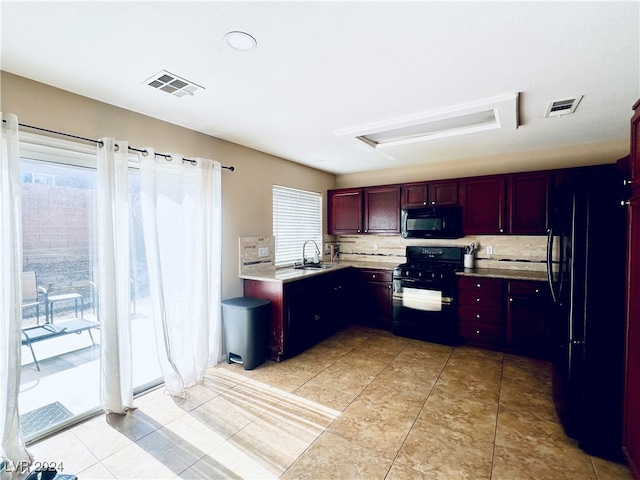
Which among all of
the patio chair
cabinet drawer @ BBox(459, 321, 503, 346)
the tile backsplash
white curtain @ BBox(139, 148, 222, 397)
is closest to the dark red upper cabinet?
the tile backsplash

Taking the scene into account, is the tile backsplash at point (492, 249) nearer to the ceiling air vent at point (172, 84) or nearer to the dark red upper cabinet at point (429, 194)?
the dark red upper cabinet at point (429, 194)

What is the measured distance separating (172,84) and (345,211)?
135 inches

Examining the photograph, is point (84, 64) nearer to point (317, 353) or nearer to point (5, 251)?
point (5, 251)

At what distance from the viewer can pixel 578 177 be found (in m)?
2.08

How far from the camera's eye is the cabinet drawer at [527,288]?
3393mm

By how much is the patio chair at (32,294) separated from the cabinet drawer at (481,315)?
13.8 feet

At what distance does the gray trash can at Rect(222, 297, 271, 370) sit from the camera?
3.16m

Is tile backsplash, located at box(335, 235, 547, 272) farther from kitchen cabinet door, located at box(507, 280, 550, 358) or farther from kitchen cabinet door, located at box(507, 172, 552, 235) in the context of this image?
kitchen cabinet door, located at box(507, 280, 550, 358)

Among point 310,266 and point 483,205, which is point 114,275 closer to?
point 310,266

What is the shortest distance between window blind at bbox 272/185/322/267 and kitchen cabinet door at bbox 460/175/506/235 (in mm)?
2293

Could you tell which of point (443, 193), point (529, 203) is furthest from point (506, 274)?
point (443, 193)

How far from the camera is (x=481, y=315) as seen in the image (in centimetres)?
375

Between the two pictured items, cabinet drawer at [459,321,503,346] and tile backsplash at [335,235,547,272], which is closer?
cabinet drawer at [459,321,503,346]

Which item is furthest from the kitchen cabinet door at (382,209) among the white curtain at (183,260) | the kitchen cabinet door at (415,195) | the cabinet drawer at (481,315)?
the white curtain at (183,260)
